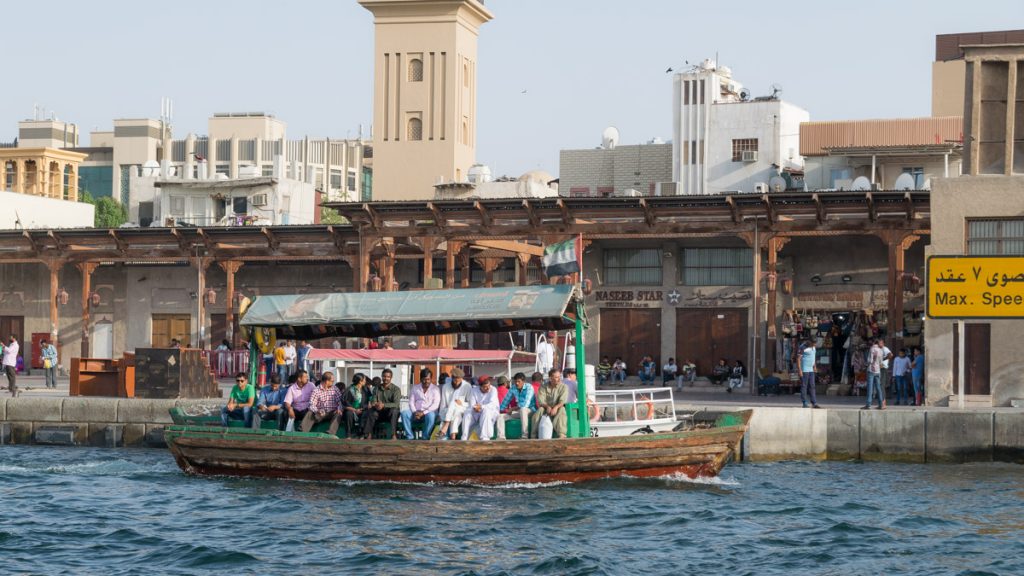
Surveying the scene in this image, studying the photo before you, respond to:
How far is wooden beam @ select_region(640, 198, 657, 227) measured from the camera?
37.2 metres

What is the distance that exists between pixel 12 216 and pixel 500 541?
39.8 metres

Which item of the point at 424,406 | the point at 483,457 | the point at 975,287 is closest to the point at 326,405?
the point at 424,406

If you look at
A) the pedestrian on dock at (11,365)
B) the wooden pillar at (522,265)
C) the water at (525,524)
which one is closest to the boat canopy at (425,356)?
the water at (525,524)

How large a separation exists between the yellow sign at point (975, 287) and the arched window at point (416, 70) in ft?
116

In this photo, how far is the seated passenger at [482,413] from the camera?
23719mm

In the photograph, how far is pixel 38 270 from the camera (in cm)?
4856

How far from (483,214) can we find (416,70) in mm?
24120

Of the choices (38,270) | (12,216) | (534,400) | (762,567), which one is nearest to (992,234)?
(534,400)

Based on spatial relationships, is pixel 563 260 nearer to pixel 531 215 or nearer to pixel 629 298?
pixel 531 215

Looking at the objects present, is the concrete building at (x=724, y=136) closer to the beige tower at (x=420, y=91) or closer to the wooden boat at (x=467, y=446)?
the beige tower at (x=420, y=91)

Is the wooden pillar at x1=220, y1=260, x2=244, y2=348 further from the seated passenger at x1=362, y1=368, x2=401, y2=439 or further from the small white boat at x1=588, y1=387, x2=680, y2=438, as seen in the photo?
the small white boat at x1=588, y1=387, x2=680, y2=438

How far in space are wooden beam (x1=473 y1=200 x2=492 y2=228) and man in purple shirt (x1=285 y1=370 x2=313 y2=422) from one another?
14420mm

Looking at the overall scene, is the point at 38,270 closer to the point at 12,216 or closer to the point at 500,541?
the point at 12,216

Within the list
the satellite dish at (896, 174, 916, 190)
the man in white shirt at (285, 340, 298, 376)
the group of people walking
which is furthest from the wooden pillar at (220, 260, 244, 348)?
the satellite dish at (896, 174, 916, 190)
